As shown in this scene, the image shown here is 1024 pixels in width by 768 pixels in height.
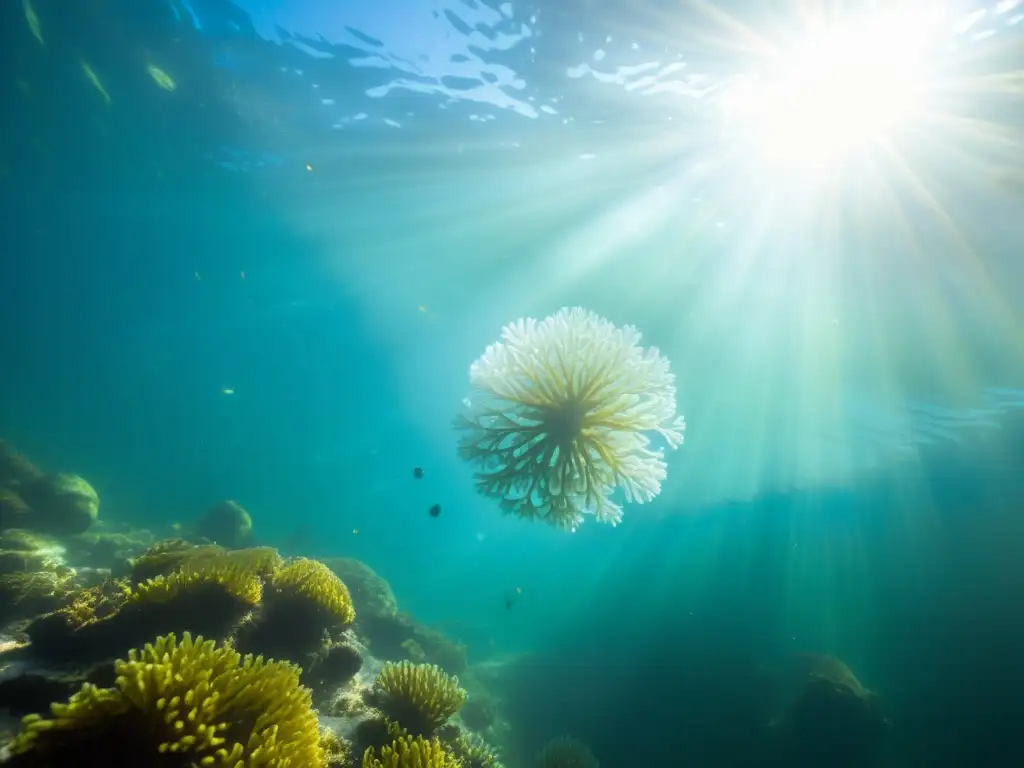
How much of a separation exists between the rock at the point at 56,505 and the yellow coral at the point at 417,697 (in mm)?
17432

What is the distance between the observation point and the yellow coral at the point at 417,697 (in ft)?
18.9

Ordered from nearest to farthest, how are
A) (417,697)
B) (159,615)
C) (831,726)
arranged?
(159,615) → (417,697) → (831,726)

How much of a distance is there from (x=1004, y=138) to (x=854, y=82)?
3.51 metres

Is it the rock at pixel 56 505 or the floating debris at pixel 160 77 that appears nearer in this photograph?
the rock at pixel 56 505

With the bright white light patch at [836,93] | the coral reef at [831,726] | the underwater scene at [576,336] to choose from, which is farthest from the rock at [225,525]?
the bright white light patch at [836,93]

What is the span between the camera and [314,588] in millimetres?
6207

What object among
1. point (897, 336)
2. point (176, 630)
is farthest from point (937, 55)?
point (176, 630)

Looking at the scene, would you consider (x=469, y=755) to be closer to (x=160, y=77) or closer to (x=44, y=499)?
(x=44, y=499)

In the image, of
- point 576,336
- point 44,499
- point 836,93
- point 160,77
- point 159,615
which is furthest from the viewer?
point 160,77

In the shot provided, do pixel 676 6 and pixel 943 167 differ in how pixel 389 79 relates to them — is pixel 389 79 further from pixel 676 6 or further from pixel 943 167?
pixel 943 167

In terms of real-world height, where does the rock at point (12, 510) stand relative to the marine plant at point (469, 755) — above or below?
above

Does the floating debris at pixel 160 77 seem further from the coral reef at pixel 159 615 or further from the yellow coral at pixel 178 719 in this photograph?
the yellow coral at pixel 178 719

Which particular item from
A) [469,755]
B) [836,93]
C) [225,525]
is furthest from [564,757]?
[225,525]

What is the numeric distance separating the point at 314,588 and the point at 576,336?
4549 millimetres
